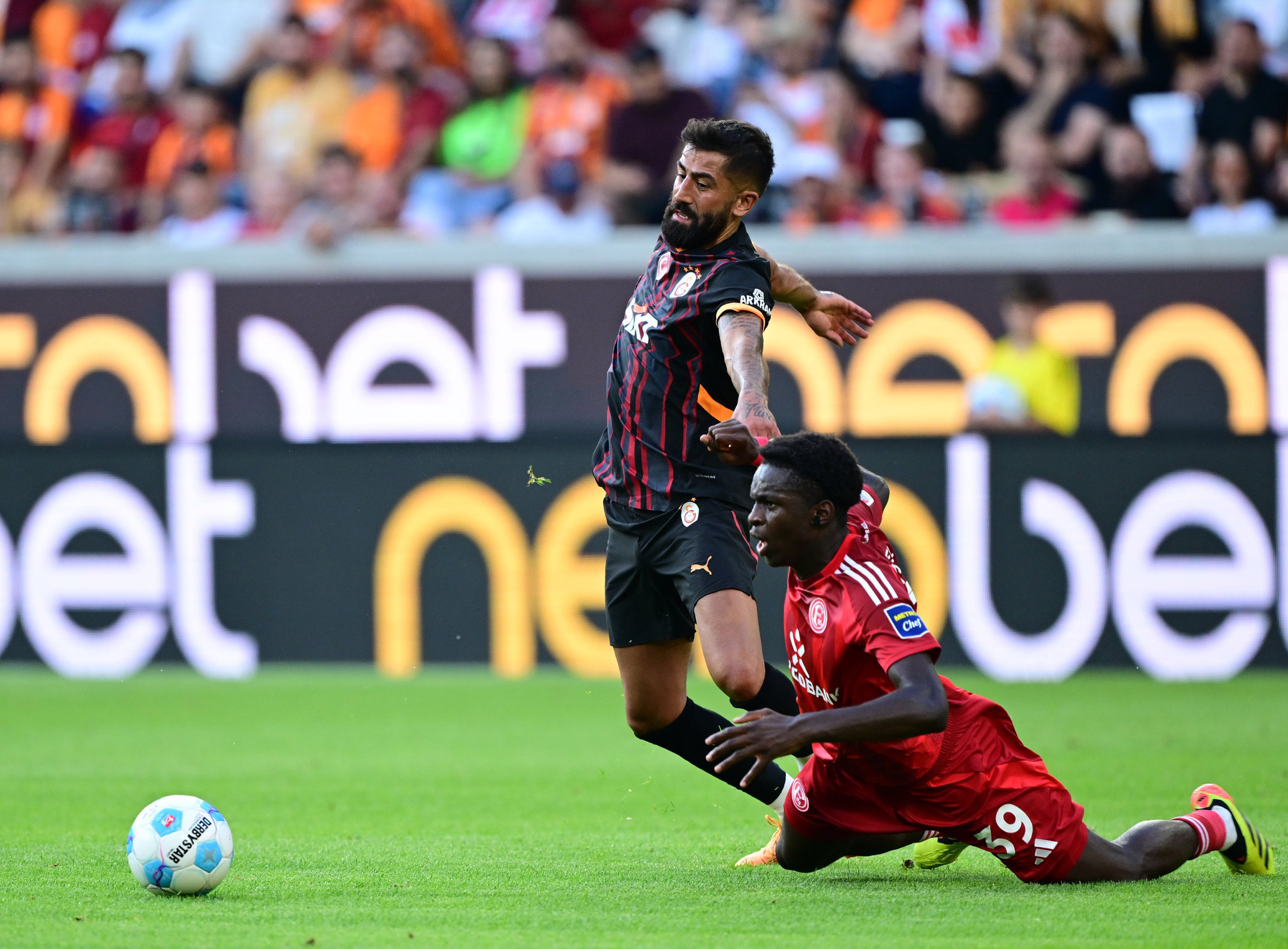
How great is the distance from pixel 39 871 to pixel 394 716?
483cm

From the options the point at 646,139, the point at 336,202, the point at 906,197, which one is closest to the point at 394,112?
the point at 336,202

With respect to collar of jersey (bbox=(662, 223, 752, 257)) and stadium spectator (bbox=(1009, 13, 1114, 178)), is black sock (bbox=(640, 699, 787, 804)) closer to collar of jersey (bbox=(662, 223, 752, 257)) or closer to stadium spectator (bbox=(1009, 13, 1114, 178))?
collar of jersey (bbox=(662, 223, 752, 257))

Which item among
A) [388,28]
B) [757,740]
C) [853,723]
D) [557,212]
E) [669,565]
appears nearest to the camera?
[757,740]

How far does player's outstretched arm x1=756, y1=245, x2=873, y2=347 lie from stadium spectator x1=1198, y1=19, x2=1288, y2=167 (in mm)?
7558

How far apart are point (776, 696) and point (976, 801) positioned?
918 millimetres

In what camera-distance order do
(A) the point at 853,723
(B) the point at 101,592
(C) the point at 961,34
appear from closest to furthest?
(A) the point at 853,723 < (B) the point at 101,592 < (C) the point at 961,34

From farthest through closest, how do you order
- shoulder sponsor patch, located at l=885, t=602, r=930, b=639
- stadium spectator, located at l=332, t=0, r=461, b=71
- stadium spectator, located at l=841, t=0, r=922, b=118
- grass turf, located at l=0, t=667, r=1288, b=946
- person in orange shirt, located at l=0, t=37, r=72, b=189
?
person in orange shirt, located at l=0, t=37, r=72, b=189 < stadium spectator, located at l=332, t=0, r=461, b=71 < stadium spectator, located at l=841, t=0, r=922, b=118 < shoulder sponsor patch, located at l=885, t=602, r=930, b=639 < grass turf, located at l=0, t=667, r=1288, b=946

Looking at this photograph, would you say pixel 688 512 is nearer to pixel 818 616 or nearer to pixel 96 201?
pixel 818 616

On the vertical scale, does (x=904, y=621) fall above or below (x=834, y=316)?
below

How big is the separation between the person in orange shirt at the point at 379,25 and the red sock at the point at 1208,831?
11024 millimetres

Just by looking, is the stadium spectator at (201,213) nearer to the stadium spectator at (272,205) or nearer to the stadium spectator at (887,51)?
the stadium spectator at (272,205)

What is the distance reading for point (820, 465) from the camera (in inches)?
197

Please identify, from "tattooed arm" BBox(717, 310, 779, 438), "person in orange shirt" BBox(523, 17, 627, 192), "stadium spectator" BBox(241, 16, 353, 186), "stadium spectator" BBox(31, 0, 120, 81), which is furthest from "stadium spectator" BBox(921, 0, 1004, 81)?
"tattooed arm" BBox(717, 310, 779, 438)

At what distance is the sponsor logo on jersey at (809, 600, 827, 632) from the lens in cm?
503
